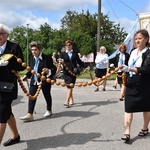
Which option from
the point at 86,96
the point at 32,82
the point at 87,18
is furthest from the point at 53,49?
the point at 32,82

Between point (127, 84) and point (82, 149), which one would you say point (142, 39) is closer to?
point (127, 84)

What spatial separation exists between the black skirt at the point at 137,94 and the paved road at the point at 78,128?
0.59 metres

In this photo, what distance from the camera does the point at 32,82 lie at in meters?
6.60

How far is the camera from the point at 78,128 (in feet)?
19.2

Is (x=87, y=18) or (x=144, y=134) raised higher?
(x=87, y=18)

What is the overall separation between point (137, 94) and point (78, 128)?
60.6 inches

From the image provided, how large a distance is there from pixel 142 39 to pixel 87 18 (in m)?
40.7

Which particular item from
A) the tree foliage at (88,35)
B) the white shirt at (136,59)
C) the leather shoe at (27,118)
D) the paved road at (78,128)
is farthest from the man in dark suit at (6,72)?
the tree foliage at (88,35)

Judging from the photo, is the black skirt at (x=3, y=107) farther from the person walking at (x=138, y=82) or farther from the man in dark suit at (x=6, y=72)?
the person walking at (x=138, y=82)

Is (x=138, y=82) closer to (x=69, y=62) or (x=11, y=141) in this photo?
(x=11, y=141)

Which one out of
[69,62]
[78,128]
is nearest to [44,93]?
[78,128]

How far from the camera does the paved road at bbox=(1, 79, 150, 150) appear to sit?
4820 mm

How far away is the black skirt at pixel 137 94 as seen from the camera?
4.84 m

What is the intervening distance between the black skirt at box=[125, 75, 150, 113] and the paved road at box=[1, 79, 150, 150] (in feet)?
1.93
